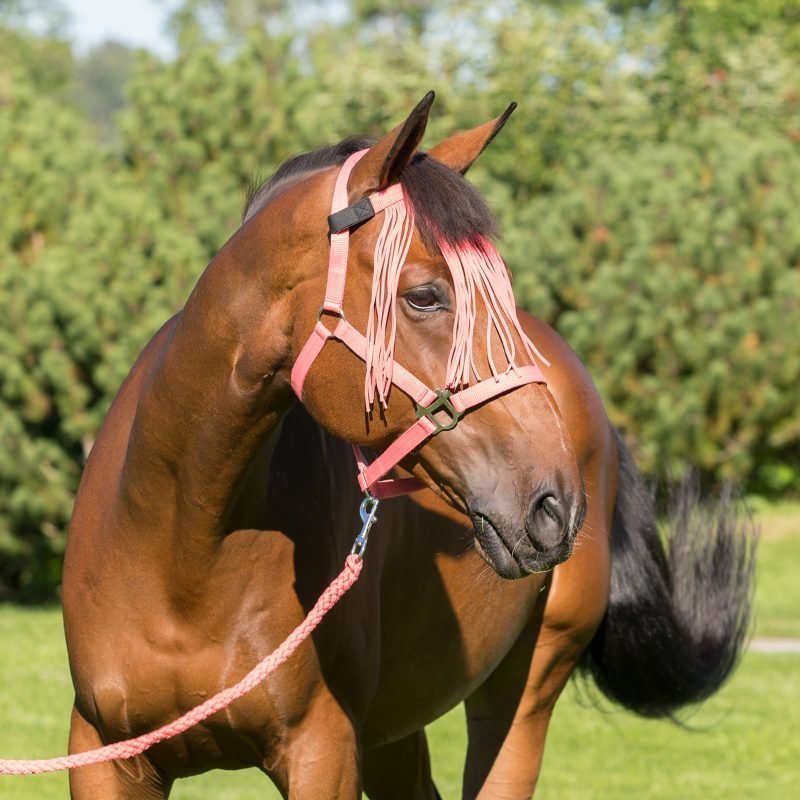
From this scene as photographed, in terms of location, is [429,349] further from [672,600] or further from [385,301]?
[672,600]

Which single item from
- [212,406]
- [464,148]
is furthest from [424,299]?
[212,406]

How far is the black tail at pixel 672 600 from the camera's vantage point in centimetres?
478

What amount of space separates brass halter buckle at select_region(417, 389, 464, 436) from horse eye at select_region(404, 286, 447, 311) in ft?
0.54

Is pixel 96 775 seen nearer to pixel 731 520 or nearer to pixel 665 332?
pixel 731 520

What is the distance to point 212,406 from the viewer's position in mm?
2854

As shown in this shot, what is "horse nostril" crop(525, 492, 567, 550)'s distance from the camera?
97.0 inches

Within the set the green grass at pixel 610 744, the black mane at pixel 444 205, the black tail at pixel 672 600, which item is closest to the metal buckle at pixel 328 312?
the black mane at pixel 444 205

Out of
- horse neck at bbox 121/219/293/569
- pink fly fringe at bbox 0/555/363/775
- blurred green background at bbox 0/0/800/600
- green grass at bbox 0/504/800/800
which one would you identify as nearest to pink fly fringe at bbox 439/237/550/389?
horse neck at bbox 121/219/293/569

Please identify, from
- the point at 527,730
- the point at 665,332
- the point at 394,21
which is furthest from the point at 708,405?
the point at 394,21

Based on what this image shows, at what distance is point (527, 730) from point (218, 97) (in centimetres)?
934

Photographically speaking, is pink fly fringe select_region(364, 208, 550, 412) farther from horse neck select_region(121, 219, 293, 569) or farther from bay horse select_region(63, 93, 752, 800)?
horse neck select_region(121, 219, 293, 569)

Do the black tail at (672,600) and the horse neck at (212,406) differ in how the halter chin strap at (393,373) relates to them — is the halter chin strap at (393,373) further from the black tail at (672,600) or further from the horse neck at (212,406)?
the black tail at (672,600)

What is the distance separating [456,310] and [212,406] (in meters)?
0.62

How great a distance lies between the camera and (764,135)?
Result: 1568 cm
